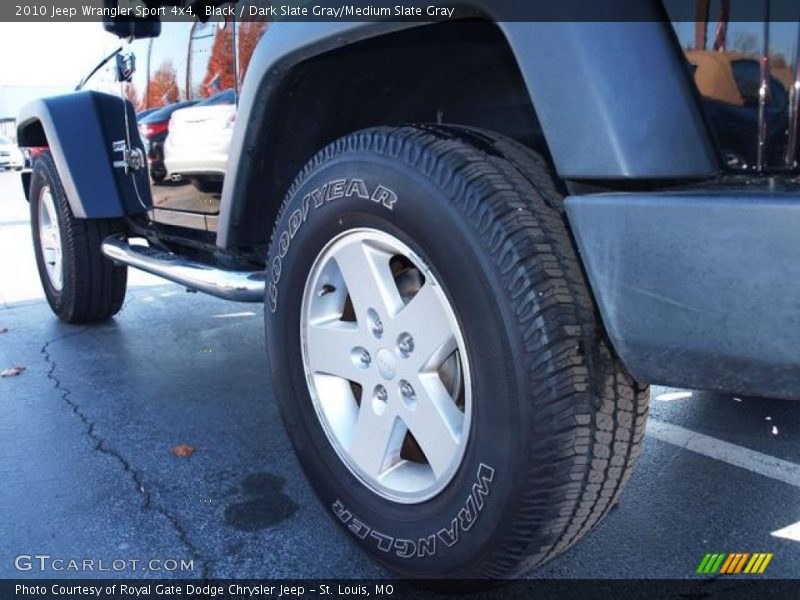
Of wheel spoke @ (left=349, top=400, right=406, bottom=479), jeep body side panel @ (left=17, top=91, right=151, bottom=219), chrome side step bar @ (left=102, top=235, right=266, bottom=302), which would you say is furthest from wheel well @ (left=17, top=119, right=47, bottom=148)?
wheel spoke @ (left=349, top=400, right=406, bottom=479)

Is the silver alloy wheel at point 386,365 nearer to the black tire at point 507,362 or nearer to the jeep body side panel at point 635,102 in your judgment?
the black tire at point 507,362

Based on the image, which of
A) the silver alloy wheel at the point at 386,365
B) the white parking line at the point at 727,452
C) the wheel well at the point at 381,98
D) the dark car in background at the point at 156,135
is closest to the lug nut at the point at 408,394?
the silver alloy wheel at the point at 386,365

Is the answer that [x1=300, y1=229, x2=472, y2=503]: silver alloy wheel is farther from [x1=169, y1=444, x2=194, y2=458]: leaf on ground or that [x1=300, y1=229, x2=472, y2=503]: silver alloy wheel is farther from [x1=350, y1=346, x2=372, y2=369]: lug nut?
[x1=169, y1=444, x2=194, y2=458]: leaf on ground

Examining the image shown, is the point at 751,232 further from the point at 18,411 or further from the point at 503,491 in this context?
the point at 18,411

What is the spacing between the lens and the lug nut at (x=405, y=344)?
1.86 metres

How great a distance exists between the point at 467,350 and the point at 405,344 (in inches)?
10.7

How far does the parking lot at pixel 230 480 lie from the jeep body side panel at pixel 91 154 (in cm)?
88

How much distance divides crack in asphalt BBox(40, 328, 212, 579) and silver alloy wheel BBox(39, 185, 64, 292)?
84cm

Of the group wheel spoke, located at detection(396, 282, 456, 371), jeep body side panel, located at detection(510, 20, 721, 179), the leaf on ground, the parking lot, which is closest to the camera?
jeep body side panel, located at detection(510, 20, 721, 179)

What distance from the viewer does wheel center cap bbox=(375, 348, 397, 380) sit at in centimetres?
191

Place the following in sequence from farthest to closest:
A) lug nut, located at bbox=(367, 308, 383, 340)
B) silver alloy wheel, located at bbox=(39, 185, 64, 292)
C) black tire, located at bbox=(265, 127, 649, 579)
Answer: silver alloy wheel, located at bbox=(39, 185, 64, 292) < lug nut, located at bbox=(367, 308, 383, 340) < black tire, located at bbox=(265, 127, 649, 579)

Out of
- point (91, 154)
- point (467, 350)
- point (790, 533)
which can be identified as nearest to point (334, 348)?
point (467, 350)

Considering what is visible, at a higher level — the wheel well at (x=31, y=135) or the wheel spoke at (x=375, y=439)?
the wheel well at (x=31, y=135)

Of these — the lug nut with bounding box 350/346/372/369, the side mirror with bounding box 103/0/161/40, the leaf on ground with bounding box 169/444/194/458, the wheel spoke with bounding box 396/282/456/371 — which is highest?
the side mirror with bounding box 103/0/161/40
